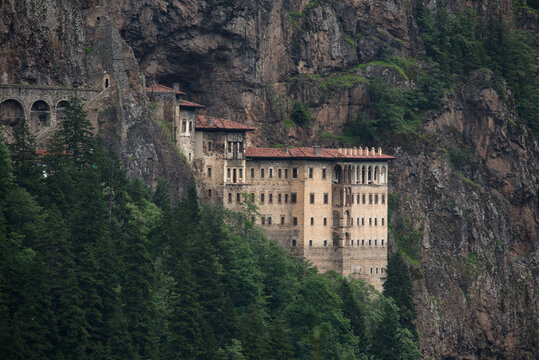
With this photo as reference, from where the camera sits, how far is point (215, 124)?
140 m

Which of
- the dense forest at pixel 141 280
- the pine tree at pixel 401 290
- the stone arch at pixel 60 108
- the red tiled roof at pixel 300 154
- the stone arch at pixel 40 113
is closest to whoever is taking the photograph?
the dense forest at pixel 141 280

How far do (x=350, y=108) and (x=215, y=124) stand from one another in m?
28.0

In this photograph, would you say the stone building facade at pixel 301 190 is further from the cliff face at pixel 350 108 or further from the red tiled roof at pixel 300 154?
the cliff face at pixel 350 108

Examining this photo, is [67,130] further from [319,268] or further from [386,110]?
[386,110]

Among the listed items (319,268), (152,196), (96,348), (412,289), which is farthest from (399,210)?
(96,348)

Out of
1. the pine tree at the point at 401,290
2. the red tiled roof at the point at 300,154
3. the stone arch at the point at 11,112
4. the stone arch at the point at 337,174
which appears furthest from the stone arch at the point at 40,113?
the pine tree at the point at 401,290

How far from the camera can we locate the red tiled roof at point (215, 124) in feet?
455

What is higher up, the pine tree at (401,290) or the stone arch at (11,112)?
the stone arch at (11,112)

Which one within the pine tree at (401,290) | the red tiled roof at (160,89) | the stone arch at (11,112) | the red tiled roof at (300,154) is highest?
the red tiled roof at (160,89)

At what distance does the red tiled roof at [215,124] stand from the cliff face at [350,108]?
582cm

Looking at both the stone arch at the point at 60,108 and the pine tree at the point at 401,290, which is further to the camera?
the pine tree at the point at 401,290

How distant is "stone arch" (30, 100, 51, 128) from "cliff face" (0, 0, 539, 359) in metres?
2.25

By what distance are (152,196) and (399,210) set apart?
37.6 metres

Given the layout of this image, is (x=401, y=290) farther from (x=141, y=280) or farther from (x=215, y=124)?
(x=141, y=280)
